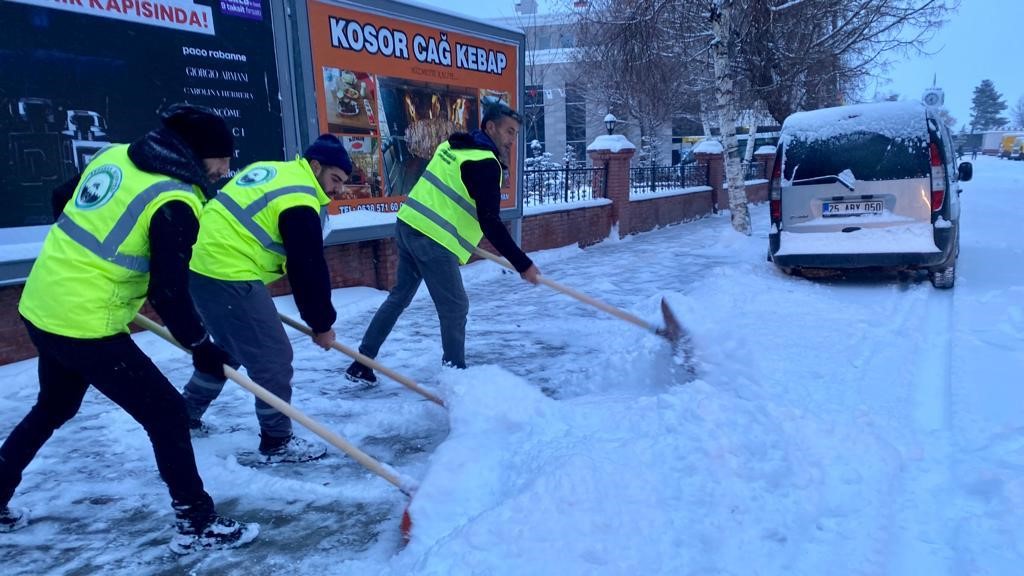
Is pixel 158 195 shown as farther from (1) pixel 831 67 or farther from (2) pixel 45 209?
(1) pixel 831 67

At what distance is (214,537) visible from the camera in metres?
2.59

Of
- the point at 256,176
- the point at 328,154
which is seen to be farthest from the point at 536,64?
the point at 256,176

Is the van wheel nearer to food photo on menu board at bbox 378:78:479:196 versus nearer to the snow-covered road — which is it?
the snow-covered road

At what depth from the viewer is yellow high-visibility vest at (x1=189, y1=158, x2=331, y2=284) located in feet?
9.62

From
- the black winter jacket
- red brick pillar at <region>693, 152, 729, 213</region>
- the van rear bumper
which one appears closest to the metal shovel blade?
the black winter jacket

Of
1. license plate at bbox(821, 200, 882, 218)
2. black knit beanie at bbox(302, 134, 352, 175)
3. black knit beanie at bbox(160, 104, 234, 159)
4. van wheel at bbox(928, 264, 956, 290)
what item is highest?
black knit beanie at bbox(160, 104, 234, 159)

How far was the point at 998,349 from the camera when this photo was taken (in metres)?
4.57

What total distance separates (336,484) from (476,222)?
1.71 metres

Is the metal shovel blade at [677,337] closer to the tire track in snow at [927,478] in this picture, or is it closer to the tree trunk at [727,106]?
the tire track in snow at [927,478]

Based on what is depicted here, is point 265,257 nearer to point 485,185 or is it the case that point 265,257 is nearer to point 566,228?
point 485,185

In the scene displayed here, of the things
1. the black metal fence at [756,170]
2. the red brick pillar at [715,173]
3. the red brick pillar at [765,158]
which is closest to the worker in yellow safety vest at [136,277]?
the red brick pillar at [715,173]

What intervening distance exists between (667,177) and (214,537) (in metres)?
14.0

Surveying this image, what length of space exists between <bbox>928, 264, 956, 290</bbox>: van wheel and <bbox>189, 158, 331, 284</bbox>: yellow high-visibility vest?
6204 mm

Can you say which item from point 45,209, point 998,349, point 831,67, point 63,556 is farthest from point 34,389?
point 831,67
